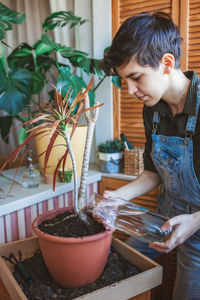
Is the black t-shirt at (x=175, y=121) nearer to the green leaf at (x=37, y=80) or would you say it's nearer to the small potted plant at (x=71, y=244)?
the small potted plant at (x=71, y=244)

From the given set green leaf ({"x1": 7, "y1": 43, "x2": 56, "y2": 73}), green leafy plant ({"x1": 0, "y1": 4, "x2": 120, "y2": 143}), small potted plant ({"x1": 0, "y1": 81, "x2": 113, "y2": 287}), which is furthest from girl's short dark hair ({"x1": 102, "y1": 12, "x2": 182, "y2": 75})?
green leaf ({"x1": 7, "y1": 43, "x2": 56, "y2": 73})

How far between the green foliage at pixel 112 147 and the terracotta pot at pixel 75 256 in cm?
81

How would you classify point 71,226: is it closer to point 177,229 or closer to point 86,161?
point 86,161

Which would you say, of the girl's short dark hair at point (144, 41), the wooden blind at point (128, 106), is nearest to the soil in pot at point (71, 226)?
the girl's short dark hair at point (144, 41)

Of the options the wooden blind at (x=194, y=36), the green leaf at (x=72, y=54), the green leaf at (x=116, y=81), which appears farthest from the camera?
the green leaf at (x=116, y=81)

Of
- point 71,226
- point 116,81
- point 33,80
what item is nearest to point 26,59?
point 33,80

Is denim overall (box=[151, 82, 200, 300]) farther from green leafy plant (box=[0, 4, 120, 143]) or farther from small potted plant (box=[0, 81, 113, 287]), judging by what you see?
green leafy plant (box=[0, 4, 120, 143])

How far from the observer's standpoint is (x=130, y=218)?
3.22 feet

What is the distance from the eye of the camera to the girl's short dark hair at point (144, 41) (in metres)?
0.89

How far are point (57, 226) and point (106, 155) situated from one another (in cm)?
78

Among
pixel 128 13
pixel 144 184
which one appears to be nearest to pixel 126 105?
pixel 128 13

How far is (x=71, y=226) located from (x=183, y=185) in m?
0.45

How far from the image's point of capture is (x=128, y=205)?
3.41 feet

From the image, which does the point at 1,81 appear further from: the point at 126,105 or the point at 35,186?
the point at 126,105
